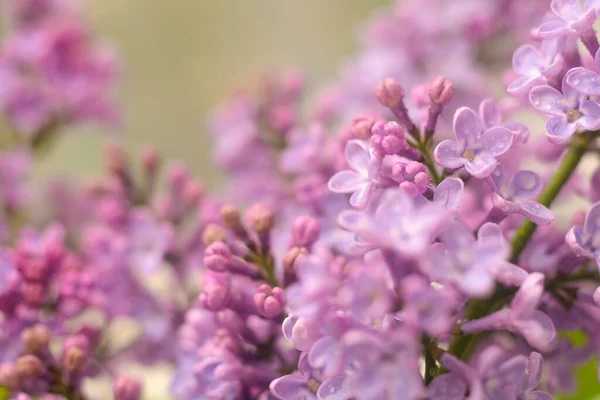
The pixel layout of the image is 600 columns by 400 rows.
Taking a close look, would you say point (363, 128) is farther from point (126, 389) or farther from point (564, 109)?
point (126, 389)

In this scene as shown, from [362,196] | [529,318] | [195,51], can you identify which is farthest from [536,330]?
[195,51]

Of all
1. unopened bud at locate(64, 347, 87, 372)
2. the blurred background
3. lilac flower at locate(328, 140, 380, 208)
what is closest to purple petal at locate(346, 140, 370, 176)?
lilac flower at locate(328, 140, 380, 208)

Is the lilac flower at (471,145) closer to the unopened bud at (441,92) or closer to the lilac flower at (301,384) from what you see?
the unopened bud at (441,92)

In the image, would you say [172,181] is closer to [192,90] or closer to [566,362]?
[566,362]

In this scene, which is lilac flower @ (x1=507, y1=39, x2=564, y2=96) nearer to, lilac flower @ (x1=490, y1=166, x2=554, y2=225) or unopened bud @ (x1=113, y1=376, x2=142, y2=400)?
lilac flower @ (x1=490, y1=166, x2=554, y2=225)

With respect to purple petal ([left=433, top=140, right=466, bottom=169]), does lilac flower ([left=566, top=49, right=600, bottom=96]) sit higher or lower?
lower

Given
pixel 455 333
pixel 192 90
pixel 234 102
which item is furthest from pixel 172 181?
pixel 192 90
